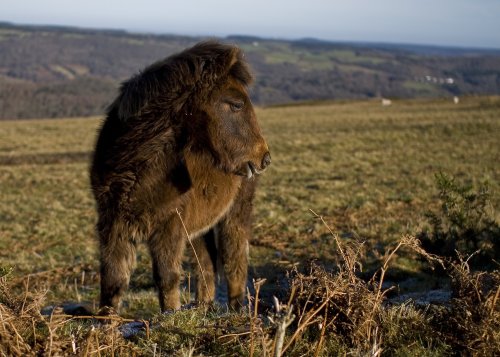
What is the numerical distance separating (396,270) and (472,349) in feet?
17.1

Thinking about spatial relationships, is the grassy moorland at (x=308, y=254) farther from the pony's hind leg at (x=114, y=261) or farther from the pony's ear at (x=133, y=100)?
the pony's ear at (x=133, y=100)

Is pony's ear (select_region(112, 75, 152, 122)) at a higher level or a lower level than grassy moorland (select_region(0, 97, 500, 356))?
higher

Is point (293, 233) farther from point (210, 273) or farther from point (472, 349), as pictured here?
point (472, 349)

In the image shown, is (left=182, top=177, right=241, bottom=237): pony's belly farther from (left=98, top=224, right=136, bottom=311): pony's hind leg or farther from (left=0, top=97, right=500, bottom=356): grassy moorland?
(left=0, top=97, right=500, bottom=356): grassy moorland

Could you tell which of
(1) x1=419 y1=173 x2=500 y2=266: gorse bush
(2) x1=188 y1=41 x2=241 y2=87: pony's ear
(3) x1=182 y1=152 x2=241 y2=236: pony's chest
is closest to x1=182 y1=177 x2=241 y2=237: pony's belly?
(3) x1=182 y1=152 x2=241 y2=236: pony's chest

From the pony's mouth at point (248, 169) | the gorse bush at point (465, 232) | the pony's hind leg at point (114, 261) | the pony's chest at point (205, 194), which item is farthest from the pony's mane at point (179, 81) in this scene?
the gorse bush at point (465, 232)

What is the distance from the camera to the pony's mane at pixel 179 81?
4652 mm

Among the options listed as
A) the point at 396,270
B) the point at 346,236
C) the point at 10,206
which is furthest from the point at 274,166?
the point at 396,270

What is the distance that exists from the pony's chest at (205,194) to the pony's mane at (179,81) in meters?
0.58

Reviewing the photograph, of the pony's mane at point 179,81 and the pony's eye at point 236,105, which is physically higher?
the pony's mane at point 179,81

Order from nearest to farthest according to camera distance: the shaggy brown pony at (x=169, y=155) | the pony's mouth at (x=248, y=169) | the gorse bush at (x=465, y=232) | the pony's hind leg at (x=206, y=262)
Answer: the shaggy brown pony at (x=169, y=155) < the pony's mouth at (x=248, y=169) < the pony's hind leg at (x=206, y=262) < the gorse bush at (x=465, y=232)

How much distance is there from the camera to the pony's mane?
15.3ft

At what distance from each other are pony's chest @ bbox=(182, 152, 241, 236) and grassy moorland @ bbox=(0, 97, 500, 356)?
2.62ft

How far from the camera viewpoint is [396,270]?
7930 millimetres
